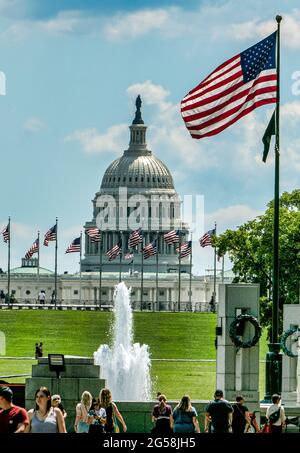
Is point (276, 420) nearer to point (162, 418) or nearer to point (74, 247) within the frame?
point (162, 418)

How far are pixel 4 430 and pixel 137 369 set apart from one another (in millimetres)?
28842

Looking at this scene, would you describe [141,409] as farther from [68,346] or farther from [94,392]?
[68,346]

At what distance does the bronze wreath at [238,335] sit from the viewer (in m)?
35.5

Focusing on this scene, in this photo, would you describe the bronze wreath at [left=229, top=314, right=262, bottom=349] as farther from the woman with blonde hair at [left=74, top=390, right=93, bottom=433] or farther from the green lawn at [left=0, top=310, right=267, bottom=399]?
the green lawn at [left=0, top=310, right=267, bottom=399]

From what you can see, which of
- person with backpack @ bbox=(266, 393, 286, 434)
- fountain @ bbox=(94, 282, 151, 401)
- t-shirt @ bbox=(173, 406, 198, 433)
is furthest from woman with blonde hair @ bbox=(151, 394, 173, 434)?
fountain @ bbox=(94, 282, 151, 401)

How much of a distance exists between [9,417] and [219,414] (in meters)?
4.61

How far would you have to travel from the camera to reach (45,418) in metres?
22.1

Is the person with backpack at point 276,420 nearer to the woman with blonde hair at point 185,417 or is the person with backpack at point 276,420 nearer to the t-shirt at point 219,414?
the woman with blonde hair at point 185,417

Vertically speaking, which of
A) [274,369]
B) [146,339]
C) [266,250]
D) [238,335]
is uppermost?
[266,250]

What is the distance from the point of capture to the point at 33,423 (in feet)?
71.9

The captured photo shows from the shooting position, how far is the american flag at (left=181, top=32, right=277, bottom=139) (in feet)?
127

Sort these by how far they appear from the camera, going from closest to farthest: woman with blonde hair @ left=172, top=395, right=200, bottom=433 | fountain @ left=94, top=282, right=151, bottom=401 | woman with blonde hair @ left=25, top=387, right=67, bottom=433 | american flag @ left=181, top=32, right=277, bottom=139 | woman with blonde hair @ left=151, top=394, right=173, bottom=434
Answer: woman with blonde hair @ left=25, top=387, right=67, bottom=433 → woman with blonde hair @ left=151, top=394, right=173, bottom=434 → woman with blonde hair @ left=172, top=395, right=200, bottom=433 → american flag @ left=181, top=32, right=277, bottom=139 → fountain @ left=94, top=282, right=151, bottom=401

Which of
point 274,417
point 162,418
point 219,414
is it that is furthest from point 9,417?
point 274,417

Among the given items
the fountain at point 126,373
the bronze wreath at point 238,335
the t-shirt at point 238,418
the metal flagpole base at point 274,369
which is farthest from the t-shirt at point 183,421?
the fountain at point 126,373
